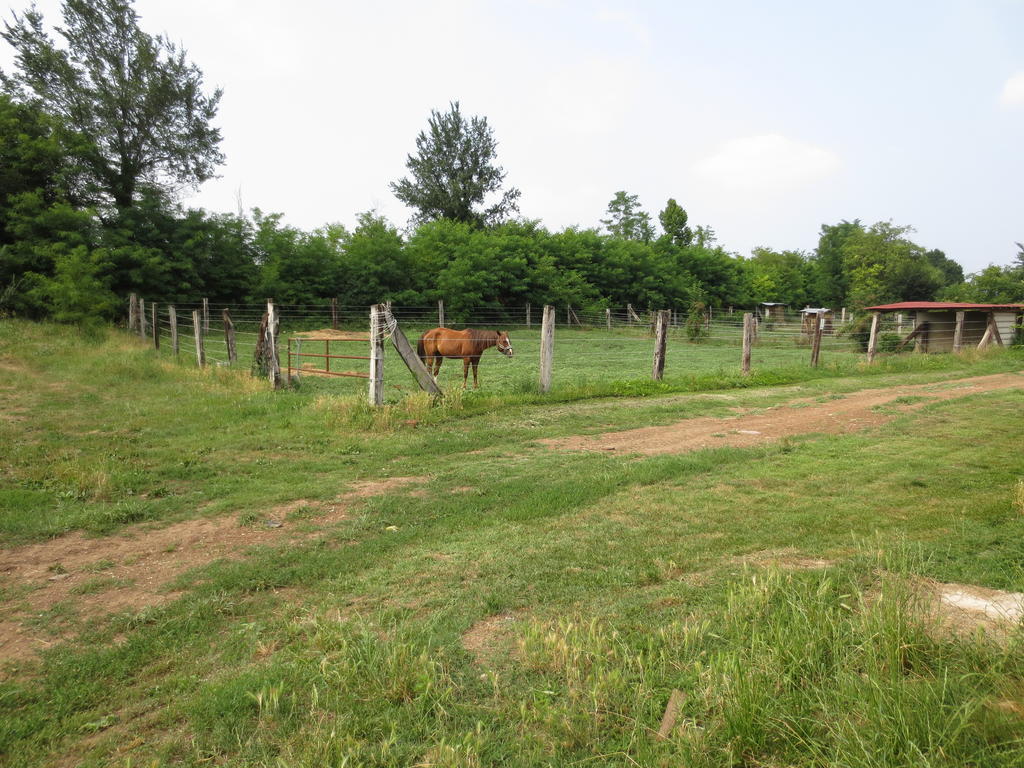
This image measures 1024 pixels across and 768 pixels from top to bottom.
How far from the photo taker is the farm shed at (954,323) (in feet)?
57.9

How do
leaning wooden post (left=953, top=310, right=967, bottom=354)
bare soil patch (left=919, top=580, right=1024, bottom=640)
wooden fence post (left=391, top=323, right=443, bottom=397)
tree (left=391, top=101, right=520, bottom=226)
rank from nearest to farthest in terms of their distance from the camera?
bare soil patch (left=919, top=580, right=1024, bottom=640)
wooden fence post (left=391, top=323, right=443, bottom=397)
leaning wooden post (left=953, top=310, right=967, bottom=354)
tree (left=391, top=101, right=520, bottom=226)

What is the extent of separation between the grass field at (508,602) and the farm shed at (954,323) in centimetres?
1389

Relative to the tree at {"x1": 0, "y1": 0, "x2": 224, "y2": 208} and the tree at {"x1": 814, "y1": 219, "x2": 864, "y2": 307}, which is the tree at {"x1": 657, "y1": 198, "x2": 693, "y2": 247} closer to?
the tree at {"x1": 814, "y1": 219, "x2": 864, "y2": 307}

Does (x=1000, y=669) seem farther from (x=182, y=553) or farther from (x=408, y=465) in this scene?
(x=408, y=465)

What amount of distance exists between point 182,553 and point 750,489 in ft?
14.1

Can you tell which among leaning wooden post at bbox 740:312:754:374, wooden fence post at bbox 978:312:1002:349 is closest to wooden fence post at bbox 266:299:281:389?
leaning wooden post at bbox 740:312:754:374

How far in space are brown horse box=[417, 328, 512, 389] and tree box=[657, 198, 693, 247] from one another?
44314 millimetres

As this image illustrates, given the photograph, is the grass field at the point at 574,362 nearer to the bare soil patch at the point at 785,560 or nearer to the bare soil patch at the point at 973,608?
the bare soil patch at the point at 785,560

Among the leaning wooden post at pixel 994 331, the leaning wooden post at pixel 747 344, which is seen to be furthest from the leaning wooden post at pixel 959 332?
the leaning wooden post at pixel 747 344

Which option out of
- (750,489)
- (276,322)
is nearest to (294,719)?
(750,489)

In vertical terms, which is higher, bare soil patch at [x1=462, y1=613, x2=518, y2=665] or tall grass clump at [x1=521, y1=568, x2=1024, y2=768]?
tall grass clump at [x1=521, y1=568, x2=1024, y2=768]

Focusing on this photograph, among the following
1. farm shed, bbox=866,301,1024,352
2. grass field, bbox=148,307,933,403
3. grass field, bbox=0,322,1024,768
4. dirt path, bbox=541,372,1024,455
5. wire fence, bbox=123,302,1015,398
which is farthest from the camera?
farm shed, bbox=866,301,1024,352

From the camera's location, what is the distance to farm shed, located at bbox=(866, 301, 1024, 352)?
57.9ft

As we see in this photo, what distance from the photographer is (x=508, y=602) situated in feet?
9.75
